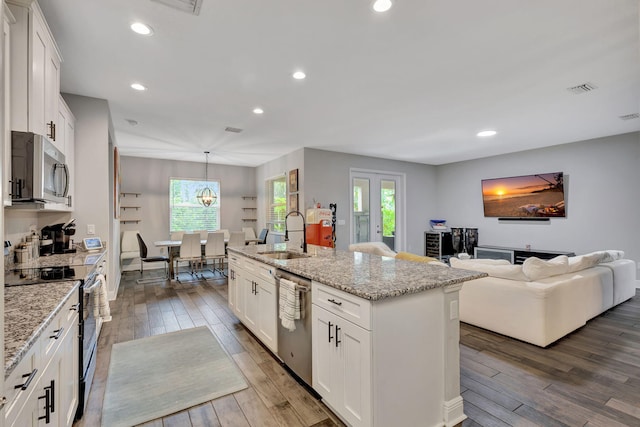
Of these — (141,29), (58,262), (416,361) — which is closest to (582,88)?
(416,361)

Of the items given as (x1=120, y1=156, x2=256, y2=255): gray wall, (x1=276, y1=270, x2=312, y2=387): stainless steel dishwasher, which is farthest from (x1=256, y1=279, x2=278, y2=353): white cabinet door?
(x1=120, y1=156, x2=256, y2=255): gray wall

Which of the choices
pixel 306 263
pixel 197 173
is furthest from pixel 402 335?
pixel 197 173

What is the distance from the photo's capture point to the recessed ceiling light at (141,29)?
2.29m

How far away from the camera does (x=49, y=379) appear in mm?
1285

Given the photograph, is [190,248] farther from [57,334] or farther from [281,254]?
[57,334]

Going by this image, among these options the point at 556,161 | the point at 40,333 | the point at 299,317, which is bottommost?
the point at 299,317

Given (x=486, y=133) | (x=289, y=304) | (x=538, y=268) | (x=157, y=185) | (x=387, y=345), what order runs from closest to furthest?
(x=387, y=345)
(x=289, y=304)
(x=538, y=268)
(x=486, y=133)
(x=157, y=185)

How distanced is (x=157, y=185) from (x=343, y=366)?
24.0 feet

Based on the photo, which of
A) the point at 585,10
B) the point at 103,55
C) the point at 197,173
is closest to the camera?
the point at 585,10

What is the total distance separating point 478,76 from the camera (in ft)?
10.1

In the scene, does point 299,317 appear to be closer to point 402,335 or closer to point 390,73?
point 402,335

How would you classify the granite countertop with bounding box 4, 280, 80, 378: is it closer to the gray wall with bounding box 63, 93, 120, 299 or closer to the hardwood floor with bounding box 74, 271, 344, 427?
the hardwood floor with bounding box 74, 271, 344, 427

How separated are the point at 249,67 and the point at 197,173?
5.71 meters

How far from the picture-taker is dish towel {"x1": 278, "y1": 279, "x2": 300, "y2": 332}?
85.9 inches
